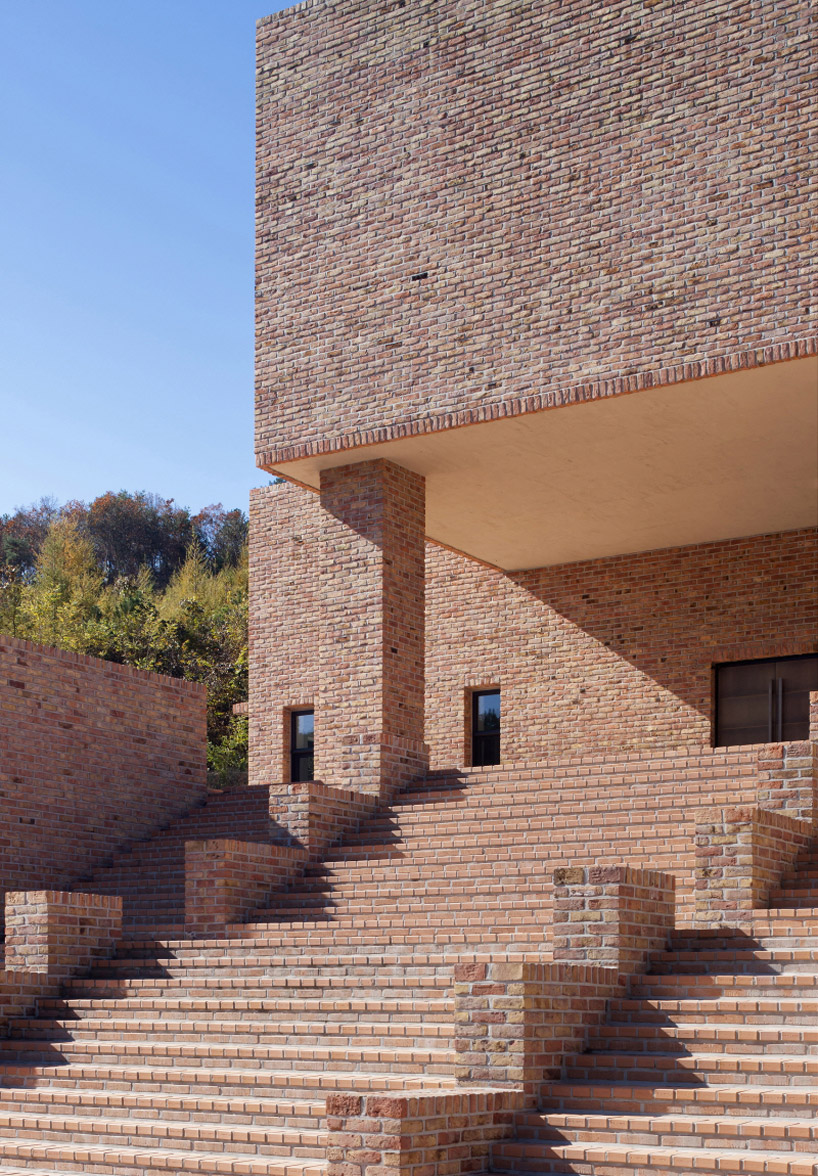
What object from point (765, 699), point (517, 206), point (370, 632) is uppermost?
point (517, 206)

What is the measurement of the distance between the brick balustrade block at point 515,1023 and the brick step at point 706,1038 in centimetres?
24

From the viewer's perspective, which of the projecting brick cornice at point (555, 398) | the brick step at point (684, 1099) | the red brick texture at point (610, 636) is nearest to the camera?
the brick step at point (684, 1099)

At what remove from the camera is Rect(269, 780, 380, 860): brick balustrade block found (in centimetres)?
1304

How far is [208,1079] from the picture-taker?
8805 mm

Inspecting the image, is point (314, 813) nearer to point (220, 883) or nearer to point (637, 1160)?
point (220, 883)

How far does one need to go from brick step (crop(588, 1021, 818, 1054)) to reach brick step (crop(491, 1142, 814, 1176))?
0.91 m

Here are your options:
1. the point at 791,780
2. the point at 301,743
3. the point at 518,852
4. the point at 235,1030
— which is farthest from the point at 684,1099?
the point at 301,743

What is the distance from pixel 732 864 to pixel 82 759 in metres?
7.86

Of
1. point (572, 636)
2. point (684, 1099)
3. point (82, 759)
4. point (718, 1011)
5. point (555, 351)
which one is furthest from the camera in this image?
point (572, 636)

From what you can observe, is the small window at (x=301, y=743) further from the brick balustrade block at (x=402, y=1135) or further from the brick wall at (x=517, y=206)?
the brick balustrade block at (x=402, y=1135)

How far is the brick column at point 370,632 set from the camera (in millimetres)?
14344

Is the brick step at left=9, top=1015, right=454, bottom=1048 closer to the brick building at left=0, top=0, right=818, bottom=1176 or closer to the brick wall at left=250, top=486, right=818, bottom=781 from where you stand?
the brick building at left=0, top=0, right=818, bottom=1176

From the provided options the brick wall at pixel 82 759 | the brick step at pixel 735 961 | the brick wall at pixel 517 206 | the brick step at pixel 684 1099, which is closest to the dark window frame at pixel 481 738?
the brick wall at pixel 82 759

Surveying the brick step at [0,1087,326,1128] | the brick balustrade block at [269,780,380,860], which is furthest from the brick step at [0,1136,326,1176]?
the brick balustrade block at [269,780,380,860]
